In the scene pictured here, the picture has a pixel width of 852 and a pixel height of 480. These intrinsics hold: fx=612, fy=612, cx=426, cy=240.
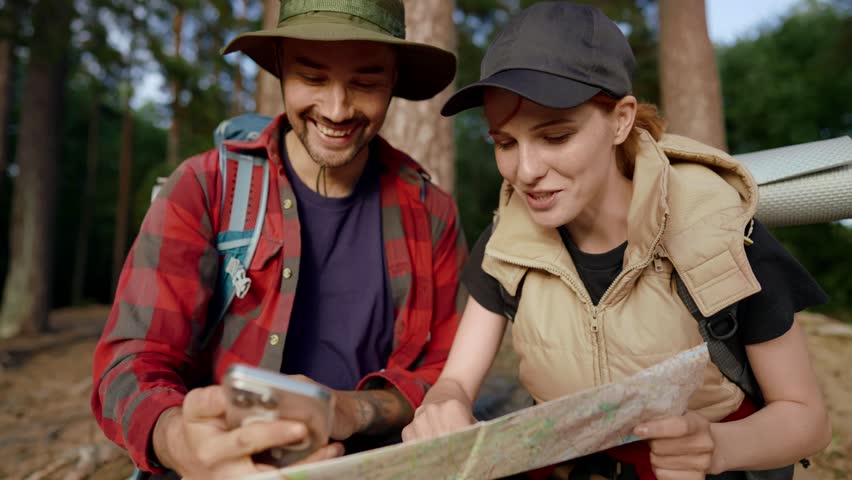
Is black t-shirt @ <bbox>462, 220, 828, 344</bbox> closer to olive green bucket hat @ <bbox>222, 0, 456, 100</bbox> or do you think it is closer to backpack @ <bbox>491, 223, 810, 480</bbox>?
backpack @ <bbox>491, 223, 810, 480</bbox>

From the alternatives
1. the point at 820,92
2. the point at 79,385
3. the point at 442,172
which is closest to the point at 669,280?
the point at 442,172

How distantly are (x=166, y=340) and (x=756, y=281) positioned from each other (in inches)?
65.2

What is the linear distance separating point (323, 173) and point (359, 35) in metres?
0.59

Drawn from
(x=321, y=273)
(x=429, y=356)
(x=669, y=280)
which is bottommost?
(x=429, y=356)

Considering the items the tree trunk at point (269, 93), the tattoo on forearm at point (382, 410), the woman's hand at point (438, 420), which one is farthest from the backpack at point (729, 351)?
the tree trunk at point (269, 93)

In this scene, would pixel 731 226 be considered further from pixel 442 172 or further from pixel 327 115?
pixel 442 172

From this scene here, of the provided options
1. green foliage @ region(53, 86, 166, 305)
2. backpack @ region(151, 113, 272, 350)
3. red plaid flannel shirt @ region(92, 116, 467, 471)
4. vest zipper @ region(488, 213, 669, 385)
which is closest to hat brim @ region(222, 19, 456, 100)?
red plaid flannel shirt @ region(92, 116, 467, 471)

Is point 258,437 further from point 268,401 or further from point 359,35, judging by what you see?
point 359,35

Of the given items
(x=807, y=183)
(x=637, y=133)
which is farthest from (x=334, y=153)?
(x=807, y=183)

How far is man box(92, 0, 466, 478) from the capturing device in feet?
5.99

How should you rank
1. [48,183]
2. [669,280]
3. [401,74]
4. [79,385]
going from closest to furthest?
[669,280] < [401,74] < [79,385] < [48,183]

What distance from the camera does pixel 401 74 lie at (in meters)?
2.36

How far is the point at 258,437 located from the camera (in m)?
1.09

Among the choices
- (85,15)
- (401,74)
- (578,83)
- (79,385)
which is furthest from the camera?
(85,15)
